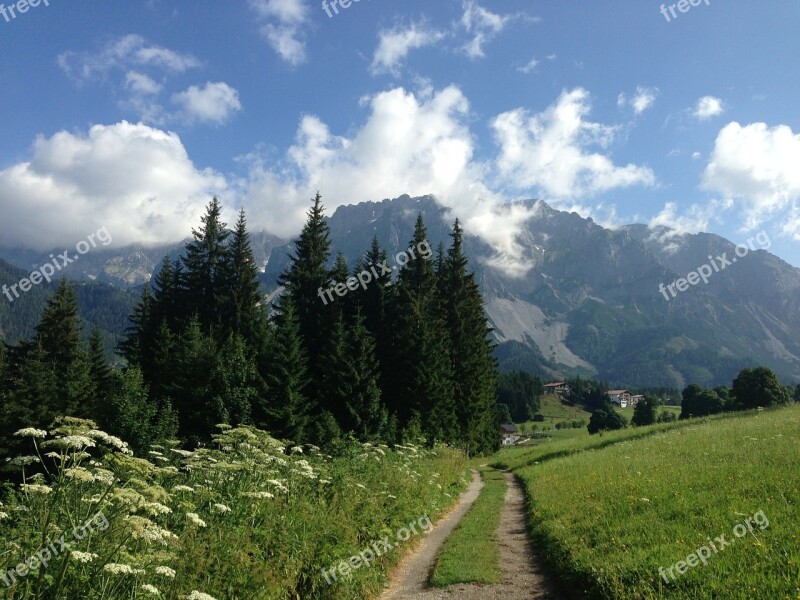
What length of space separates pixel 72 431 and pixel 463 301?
4699 cm

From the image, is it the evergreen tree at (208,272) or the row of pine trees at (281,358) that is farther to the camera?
the evergreen tree at (208,272)

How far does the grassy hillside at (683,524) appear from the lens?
768cm

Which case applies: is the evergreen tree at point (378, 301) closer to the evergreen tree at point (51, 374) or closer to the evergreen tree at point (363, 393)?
the evergreen tree at point (363, 393)

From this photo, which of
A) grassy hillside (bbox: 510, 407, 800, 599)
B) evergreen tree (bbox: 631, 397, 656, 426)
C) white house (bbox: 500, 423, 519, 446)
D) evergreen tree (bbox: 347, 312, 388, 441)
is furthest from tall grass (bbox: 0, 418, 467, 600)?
white house (bbox: 500, 423, 519, 446)

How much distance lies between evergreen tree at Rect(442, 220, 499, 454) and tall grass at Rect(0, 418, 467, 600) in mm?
33632

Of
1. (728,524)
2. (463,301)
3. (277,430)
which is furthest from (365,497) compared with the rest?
(463,301)

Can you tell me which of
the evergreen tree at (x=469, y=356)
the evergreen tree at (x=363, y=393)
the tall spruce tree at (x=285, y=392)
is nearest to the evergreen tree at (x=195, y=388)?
the tall spruce tree at (x=285, y=392)

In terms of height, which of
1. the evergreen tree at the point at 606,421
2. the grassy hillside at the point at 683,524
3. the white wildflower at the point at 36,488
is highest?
the white wildflower at the point at 36,488

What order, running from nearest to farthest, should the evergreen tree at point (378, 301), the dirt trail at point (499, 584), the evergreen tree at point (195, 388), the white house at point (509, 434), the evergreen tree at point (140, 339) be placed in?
1. the dirt trail at point (499, 584)
2. the evergreen tree at point (195, 388)
3. the evergreen tree at point (378, 301)
4. the evergreen tree at point (140, 339)
5. the white house at point (509, 434)

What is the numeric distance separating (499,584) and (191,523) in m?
6.37

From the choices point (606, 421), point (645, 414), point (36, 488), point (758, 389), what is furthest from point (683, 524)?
point (606, 421)

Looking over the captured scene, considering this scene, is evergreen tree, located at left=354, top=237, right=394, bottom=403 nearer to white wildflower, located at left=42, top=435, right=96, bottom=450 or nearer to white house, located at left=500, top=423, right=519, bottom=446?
white wildflower, located at left=42, top=435, right=96, bottom=450

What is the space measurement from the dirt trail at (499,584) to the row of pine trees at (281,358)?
550 inches

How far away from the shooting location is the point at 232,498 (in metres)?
8.99
